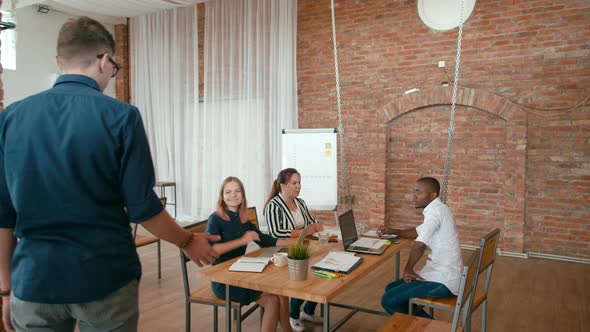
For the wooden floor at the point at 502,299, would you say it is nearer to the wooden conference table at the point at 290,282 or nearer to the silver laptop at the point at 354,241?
the silver laptop at the point at 354,241

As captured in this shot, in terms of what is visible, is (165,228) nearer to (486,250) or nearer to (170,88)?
(486,250)

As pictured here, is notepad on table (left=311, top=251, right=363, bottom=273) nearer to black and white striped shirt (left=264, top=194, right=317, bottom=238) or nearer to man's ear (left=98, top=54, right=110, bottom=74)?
black and white striped shirt (left=264, top=194, right=317, bottom=238)

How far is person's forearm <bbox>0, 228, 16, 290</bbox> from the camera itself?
1.41 m

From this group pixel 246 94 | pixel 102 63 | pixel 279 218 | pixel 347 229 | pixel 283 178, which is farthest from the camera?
pixel 246 94

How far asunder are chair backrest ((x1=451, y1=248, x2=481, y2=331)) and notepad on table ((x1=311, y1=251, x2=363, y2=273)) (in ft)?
1.93

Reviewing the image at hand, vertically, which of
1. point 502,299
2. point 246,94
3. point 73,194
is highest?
point 246,94

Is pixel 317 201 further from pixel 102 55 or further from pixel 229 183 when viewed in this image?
pixel 102 55

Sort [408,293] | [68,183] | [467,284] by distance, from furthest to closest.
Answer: [408,293] → [467,284] → [68,183]

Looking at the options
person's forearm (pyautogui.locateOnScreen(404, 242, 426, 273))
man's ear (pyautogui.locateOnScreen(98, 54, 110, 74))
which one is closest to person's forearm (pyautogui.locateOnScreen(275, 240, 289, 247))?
person's forearm (pyautogui.locateOnScreen(404, 242, 426, 273))

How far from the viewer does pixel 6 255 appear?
1.43 metres

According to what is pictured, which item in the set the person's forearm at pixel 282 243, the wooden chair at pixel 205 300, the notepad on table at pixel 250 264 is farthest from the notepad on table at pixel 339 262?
the wooden chair at pixel 205 300

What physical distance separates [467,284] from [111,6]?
7.62 meters

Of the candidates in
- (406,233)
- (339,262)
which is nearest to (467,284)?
(339,262)

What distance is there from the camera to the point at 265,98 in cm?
712
